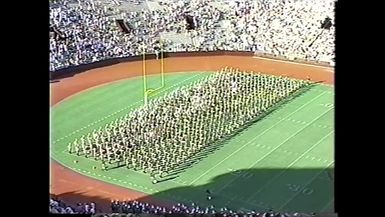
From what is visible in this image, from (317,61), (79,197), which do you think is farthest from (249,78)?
(79,197)

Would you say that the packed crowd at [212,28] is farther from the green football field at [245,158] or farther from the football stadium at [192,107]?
the green football field at [245,158]

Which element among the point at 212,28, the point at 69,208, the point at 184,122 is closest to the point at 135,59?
the point at 212,28

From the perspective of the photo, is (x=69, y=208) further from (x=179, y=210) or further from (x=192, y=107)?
(x=192, y=107)

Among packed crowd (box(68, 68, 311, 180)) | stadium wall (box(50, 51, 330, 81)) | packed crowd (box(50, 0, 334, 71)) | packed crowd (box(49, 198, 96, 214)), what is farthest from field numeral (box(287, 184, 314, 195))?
packed crowd (box(50, 0, 334, 71))

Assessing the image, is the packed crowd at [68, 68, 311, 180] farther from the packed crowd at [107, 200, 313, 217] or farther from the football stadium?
the packed crowd at [107, 200, 313, 217]

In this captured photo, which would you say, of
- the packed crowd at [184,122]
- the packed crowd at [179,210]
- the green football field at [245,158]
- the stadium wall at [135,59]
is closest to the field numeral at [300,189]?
the green football field at [245,158]
